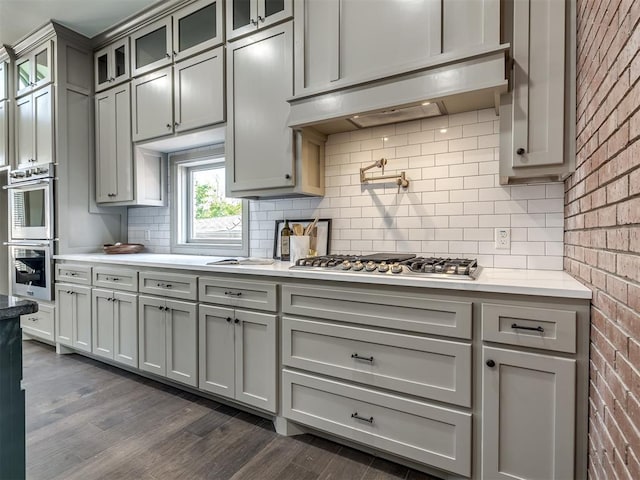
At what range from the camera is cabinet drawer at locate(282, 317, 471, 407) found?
149cm

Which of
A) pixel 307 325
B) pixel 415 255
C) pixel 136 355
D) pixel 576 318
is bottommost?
pixel 136 355

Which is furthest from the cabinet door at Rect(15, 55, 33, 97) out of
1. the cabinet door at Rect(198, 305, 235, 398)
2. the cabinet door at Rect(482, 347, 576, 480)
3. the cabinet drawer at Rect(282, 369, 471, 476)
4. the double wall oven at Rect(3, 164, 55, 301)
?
the cabinet door at Rect(482, 347, 576, 480)

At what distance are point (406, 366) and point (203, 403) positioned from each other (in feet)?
4.75

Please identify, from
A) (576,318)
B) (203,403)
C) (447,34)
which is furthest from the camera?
(203,403)

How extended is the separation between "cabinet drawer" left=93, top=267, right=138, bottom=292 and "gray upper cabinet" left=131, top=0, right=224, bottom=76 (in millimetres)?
1715

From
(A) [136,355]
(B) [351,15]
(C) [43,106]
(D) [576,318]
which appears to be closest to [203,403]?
(A) [136,355]

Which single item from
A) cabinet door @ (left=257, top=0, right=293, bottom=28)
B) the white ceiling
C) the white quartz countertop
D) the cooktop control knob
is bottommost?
the white quartz countertop

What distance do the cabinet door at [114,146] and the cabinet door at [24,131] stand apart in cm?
73

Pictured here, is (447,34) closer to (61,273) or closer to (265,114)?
(265,114)

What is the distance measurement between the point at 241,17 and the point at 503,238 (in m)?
2.29

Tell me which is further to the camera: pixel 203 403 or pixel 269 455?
pixel 203 403

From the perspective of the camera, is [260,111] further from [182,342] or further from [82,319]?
[82,319]

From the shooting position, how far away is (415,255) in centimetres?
→ 216

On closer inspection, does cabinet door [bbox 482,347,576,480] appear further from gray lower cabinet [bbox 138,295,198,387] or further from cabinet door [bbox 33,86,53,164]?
cabinet door [bbox 33,86,53,164]
